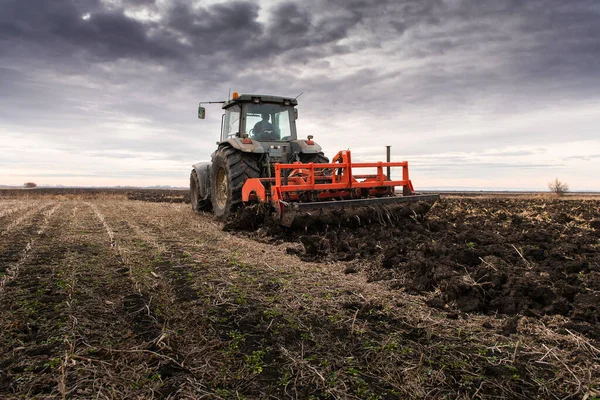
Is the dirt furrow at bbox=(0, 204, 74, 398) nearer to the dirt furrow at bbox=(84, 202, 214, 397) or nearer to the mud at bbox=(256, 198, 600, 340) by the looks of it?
the dirt furrow at bbox=(84, 202, 214, 397)

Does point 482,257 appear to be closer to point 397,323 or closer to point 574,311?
point 574,311

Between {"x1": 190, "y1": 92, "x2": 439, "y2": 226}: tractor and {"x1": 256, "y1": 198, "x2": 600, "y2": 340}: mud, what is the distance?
0.49 m

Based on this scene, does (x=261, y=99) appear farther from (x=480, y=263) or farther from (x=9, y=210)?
(x=9, y=210)

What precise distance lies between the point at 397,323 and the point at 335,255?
2.28 metres

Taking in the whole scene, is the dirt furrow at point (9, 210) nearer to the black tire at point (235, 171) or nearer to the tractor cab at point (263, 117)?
the black tire at point (235, 171)

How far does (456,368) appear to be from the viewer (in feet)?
7.11

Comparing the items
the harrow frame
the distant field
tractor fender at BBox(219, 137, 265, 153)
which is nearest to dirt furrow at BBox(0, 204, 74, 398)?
the distant field

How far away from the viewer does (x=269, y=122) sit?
9.31 metres

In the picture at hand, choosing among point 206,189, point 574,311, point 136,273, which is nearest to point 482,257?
point 574,311

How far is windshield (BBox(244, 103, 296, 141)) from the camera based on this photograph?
9125mm

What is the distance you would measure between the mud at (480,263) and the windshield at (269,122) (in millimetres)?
3415

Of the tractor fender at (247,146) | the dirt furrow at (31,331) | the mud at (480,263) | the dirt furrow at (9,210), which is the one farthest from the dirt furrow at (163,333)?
the dirt furrow at (9,210)

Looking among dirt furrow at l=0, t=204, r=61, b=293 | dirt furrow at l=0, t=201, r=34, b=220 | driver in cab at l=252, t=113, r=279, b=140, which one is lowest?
dirt furrow at l=0, t=204, r=61, b=293

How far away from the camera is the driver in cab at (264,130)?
913 centimetres
